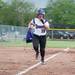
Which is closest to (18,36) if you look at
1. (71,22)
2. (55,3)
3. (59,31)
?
(59,31)

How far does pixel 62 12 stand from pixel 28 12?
10.3 metres

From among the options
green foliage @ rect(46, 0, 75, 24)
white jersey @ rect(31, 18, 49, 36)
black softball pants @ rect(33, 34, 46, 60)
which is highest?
white jersey @ rect(31, 18, 49, 36)

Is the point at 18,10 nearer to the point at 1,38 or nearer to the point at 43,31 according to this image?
the point at 1,38

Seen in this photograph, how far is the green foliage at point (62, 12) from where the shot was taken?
84838 millimetres

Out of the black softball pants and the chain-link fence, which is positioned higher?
the black softball pants

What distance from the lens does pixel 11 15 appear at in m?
74.4

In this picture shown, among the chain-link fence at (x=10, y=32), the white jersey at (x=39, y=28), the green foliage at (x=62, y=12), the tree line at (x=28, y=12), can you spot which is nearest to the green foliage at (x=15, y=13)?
the tree line at (x=28, y=12)

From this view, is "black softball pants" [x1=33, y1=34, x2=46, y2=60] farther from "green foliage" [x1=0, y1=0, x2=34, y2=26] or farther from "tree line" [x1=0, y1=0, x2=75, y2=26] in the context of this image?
"green foliage" [x1=0, y1=0, x2=34, y2=26]

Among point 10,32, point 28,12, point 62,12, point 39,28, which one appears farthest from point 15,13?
point 39,28

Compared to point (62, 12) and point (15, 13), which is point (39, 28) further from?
point (62, 12)

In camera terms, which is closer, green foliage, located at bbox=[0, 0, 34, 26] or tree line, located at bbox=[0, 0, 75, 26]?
green foliage, located at bbox=[0, 0, 34, 26]

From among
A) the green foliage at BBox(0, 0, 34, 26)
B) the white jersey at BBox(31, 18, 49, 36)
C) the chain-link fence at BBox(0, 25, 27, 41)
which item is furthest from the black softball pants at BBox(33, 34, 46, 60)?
the green foliage at BBox(0, 0, 34, 26)

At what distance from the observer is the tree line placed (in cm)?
7444

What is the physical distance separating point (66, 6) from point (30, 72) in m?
77.6
